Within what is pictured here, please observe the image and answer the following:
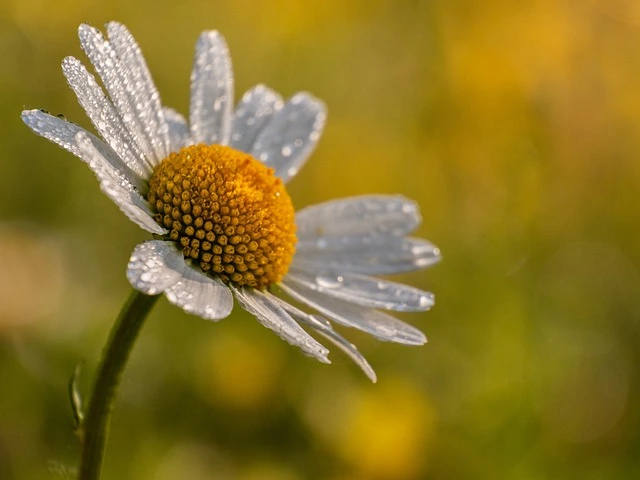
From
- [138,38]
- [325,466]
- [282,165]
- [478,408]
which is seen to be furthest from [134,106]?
[138,38]

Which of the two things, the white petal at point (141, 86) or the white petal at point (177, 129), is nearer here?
the white petal at point (141, 86)

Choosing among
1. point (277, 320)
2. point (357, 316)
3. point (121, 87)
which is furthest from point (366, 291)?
point (121, 87)

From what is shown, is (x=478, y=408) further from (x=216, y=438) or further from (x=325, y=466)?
(x=216, y=438)

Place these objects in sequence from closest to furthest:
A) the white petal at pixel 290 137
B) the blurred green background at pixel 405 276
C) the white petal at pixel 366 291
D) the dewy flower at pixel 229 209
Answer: the dewy flower at pixel 229 209 → the white petal at pixel 366 291 → the white petal at pixel 290 137 → the blurred green background at pixel 405 276

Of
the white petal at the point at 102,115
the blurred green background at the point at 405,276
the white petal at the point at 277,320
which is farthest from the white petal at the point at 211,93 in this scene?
the blurred green background at the point at 405,276

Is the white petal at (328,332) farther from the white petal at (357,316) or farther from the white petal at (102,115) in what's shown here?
the white petal at (102,115)

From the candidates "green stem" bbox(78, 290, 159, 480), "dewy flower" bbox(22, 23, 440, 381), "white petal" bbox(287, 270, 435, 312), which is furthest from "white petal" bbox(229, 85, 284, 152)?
"green stem" bbox(78, 290, 159, 480)
